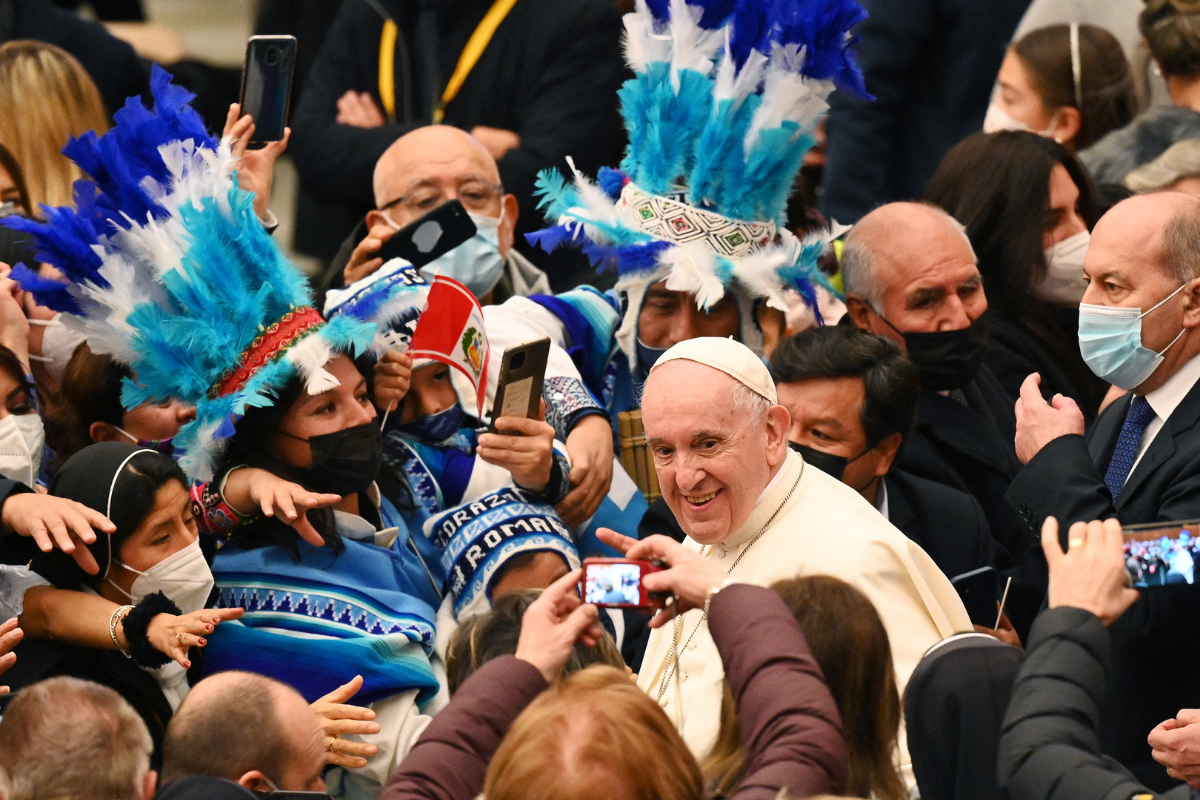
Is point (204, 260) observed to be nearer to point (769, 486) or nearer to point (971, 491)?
point (769, 486)

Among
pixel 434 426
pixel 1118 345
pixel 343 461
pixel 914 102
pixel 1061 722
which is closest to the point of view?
pixel 1061 722

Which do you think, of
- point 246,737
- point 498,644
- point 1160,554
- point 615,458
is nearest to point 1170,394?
point 1160,554

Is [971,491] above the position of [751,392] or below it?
below

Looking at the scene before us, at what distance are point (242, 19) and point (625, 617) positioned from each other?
416cm

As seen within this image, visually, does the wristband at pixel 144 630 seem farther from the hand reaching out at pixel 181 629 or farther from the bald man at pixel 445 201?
the bald man at pixel 445 201

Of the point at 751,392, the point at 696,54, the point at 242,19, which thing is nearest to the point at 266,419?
the point at 751,392

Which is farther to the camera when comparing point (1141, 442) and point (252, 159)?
point (252, 159)

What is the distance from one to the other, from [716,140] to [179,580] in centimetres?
216

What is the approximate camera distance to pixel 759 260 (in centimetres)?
522

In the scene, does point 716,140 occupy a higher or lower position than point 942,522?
higher

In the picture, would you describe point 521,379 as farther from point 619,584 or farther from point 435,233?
point 619,584

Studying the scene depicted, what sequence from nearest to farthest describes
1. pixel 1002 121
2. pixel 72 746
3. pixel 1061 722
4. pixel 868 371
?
1. pixel 1061 722
2. pixel 72 746
3. pixel 868 371
4. pixel 1002 121

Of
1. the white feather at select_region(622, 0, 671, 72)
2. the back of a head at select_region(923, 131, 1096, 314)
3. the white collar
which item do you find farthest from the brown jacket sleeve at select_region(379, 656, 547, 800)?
the back of a head at select_region(923, 131, 1096, 314)

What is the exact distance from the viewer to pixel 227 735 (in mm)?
3168
